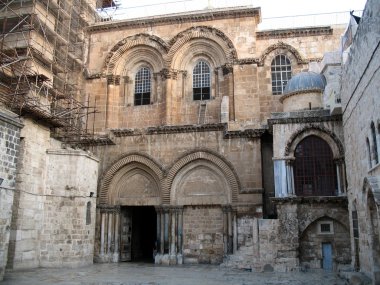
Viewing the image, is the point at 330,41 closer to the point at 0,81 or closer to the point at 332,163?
the point at 332,163

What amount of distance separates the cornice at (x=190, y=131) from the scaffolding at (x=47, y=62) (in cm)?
133

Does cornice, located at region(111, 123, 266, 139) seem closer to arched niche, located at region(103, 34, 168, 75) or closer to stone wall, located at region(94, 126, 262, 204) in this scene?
stone wall, located at region(94, 126, 262, 204)

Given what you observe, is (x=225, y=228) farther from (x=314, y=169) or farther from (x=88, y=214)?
(x=88, y=214)

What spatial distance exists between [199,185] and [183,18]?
365 inches

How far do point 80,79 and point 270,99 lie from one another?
34.8 feet

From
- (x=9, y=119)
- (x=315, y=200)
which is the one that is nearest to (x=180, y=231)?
(x=315, y=200)

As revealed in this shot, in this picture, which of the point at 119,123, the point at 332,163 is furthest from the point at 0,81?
the point at 332,163

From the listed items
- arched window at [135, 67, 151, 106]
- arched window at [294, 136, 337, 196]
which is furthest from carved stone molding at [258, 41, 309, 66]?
arched window at [135, 67, 151, 106]

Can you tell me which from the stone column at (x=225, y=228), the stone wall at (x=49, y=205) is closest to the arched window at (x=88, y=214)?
the stone wall at (x=49, y=205)

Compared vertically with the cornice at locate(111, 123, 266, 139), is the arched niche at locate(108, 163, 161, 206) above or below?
below

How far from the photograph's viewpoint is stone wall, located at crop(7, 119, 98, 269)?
16.6 metres

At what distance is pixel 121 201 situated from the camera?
2164cm

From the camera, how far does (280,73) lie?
22.5 metres

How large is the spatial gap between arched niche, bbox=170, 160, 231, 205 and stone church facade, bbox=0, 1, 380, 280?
0.05 m
